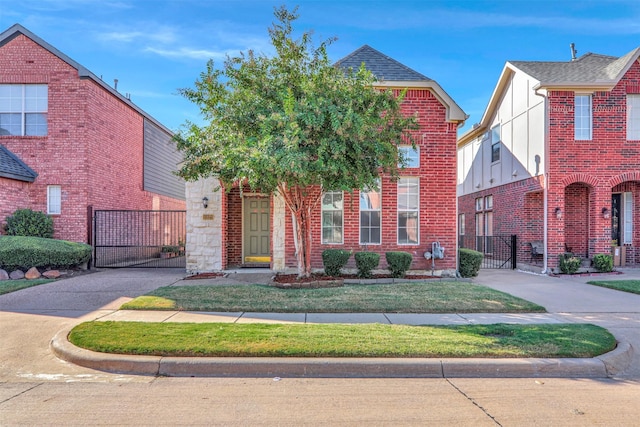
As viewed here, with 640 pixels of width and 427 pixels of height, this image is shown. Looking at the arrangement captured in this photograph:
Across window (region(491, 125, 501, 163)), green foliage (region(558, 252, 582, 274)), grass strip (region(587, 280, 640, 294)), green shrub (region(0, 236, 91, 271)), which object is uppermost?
window (region(491, 125, 501, 163))

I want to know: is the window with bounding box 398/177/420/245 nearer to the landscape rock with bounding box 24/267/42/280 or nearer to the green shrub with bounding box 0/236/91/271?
the green shrub with bounding box 0/236/91/271

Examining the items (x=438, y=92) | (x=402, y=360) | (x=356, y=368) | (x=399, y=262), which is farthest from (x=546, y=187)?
(x=356, y=368)

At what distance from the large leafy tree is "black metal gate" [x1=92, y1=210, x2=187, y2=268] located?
6075mm

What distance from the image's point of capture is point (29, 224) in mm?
12922

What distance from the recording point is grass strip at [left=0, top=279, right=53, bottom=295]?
30.6 ft

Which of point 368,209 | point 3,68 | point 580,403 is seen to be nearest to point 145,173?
point 3,68

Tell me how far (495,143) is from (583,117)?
13.4ft

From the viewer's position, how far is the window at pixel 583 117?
13234 millimetres

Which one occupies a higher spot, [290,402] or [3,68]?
[3,68]

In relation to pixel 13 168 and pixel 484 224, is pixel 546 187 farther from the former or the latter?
pixel 13 168

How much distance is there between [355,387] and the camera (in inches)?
175

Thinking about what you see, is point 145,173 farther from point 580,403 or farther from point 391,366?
point 580,403

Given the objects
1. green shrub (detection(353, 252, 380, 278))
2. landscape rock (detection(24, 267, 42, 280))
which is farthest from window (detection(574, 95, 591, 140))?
landscape rock (detection(24, 267, 42, 280))

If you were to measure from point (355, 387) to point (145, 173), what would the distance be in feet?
55.5
